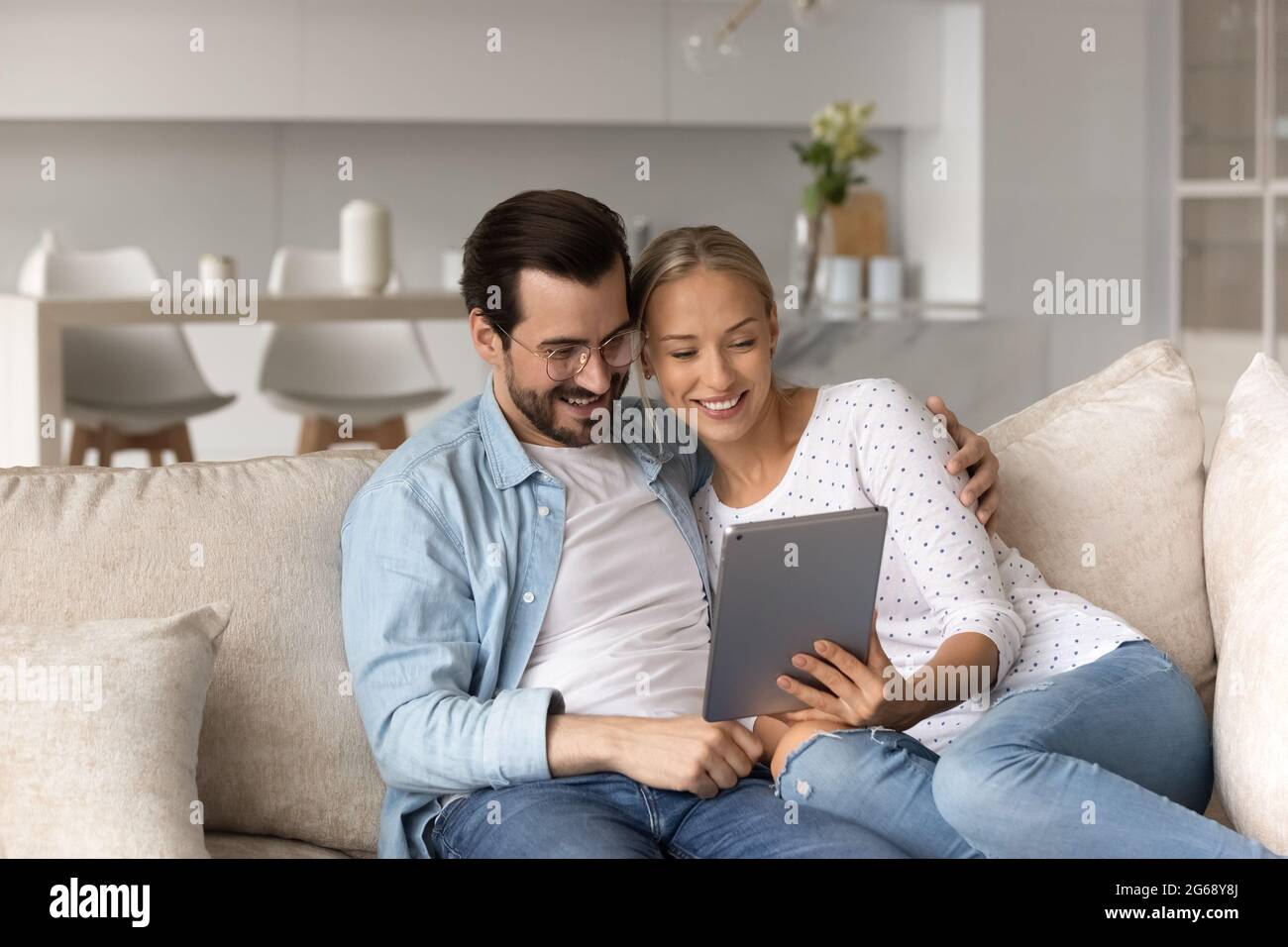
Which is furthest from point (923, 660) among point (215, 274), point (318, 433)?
point (318, 433)

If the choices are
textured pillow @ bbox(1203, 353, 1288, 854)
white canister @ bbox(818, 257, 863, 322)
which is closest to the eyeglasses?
textured pillow @ bbox(1203, 353, 1288, 854)

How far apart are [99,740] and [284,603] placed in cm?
30

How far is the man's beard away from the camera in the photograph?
1.60m

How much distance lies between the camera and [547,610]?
1536mm

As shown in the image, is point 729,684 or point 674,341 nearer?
point 729,684

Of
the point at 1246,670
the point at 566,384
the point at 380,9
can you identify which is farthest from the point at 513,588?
the point at 380,9

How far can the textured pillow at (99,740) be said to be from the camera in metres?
1.26

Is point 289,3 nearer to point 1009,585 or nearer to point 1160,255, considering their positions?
point 1160,255

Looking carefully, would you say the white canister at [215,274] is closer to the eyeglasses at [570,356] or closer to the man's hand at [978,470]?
the eyeglasses at [570,356]

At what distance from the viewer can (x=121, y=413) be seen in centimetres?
423

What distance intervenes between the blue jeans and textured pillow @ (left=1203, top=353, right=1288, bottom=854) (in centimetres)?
38

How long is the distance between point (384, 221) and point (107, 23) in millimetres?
2061

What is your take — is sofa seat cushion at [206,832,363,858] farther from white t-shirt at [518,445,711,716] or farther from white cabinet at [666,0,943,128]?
white cabinet at [666,0,943,128]

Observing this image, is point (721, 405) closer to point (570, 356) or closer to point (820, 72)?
point (570, 356)
